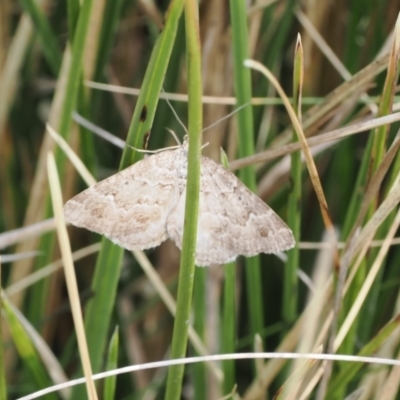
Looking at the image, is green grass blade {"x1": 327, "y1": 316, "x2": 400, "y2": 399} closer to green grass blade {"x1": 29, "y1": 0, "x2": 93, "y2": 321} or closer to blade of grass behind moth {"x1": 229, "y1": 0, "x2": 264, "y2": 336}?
blade of grass behind moth {"x1": 229, "y1": 0, "x2": 264, "y2": 336}

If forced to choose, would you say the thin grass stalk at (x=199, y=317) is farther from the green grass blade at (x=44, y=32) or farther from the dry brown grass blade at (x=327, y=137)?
the green grass blade at (x=44, y=32)

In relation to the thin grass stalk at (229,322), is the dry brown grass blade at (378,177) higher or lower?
higher

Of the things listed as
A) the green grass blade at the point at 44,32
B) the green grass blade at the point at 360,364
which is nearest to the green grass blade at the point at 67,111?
the green grass blade at the point at 44,32

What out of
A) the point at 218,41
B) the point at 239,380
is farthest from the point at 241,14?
the point at 239,380

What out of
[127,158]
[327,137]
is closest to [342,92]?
[327,137]

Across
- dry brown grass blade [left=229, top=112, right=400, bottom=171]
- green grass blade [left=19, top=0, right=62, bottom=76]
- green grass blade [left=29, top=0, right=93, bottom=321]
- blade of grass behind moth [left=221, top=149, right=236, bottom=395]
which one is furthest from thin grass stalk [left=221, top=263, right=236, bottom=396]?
Answer: green grass blade [left=19, top=0, right=62, bottom=76]

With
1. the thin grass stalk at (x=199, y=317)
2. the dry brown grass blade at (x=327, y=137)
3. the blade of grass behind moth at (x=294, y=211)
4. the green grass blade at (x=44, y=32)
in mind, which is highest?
the green grass blade at (x=44, y=32)

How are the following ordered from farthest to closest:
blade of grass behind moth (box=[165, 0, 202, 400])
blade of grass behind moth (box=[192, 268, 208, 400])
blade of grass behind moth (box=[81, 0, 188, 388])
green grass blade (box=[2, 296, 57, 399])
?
blade of grass behind moth (box=[192, 268, 208, 400]), green grass blade (box=[2, 296, 57, 399]), blade of grass behind moth (box=[81, 0, 188, 388]), blade of grass behind moth (box=[165, 0, 202, 400])

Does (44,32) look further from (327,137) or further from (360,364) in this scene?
(360,364)
